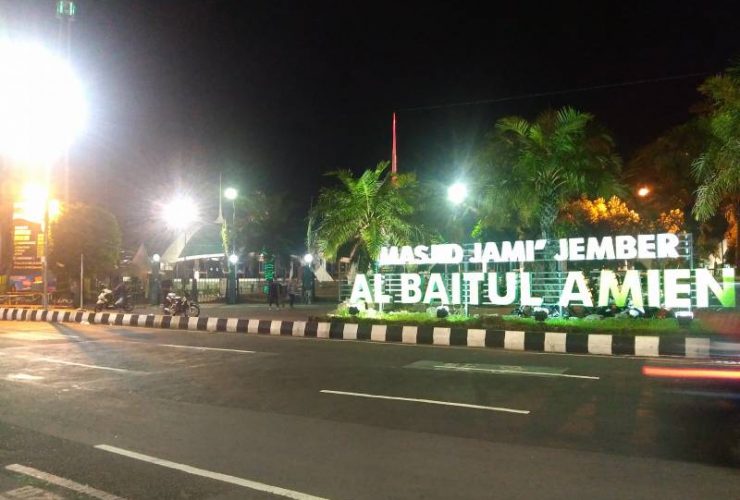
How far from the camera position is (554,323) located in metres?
16.0

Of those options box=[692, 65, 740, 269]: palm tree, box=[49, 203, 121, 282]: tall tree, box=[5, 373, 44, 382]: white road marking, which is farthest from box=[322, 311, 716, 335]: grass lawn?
box=[49, 203, 121, 282]: tall tree

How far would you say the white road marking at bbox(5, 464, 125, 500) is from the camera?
5.31 m

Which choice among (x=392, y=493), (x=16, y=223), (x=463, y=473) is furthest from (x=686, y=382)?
(x=16, y=223)

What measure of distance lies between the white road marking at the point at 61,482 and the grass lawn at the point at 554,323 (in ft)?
39.7

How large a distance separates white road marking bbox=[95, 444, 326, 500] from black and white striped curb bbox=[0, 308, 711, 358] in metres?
10.1

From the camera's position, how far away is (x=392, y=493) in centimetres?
521

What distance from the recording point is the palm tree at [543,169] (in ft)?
58.2

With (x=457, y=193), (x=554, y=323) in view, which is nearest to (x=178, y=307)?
(x=457, y=193)

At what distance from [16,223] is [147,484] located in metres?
36.8

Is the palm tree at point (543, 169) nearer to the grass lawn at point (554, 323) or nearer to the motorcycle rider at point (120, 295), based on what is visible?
the grass lawn at point (554, 323)

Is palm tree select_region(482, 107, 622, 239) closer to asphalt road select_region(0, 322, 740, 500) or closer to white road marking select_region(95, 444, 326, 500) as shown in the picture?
asphalt road select_region(0, 322, 740, 500)

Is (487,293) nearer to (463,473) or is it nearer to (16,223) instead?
(463,473)

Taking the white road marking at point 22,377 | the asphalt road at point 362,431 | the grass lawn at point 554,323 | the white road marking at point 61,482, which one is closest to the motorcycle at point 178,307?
the grass lawn at point 554,323

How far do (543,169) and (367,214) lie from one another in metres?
5.81
